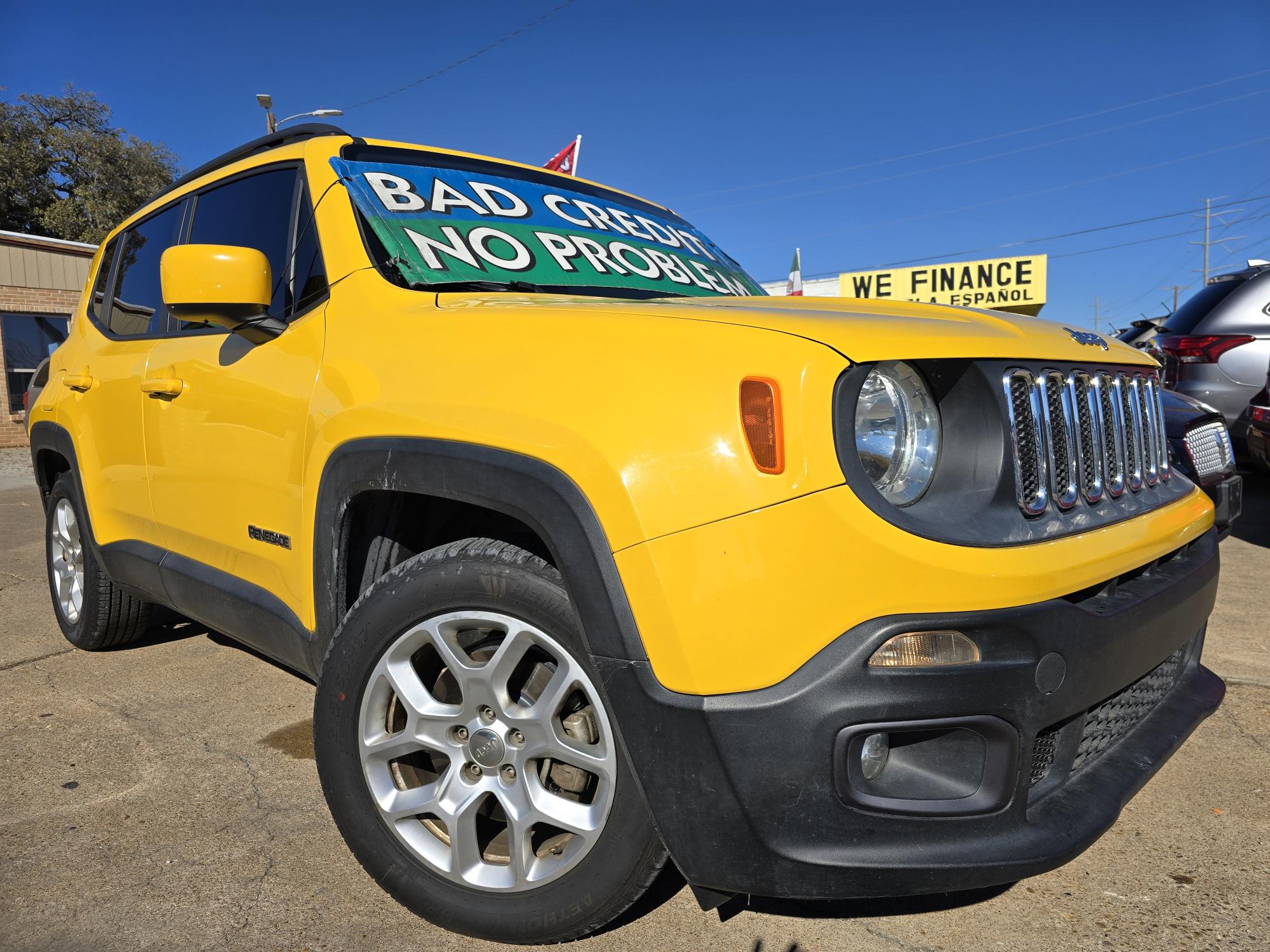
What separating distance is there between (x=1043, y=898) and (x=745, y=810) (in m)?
1.04

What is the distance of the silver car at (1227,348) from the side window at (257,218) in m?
6.94

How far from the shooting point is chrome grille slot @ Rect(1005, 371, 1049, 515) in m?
1.74

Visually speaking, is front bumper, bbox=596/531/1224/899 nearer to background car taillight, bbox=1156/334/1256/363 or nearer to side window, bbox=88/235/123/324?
side window, bbox=88/235/123/324

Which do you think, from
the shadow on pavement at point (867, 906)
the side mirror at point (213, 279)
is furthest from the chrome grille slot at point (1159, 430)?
the side mirror at point (213, 279)

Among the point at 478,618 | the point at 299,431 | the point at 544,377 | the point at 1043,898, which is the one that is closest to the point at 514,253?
the point at 299,431

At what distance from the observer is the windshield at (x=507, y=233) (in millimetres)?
2455

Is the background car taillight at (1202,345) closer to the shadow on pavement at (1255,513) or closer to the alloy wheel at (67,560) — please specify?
the shadow on pavement at (1255,513)

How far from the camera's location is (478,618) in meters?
1.89

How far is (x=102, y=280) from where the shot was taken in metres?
3.97

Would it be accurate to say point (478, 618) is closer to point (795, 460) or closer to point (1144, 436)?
point (795, 460)

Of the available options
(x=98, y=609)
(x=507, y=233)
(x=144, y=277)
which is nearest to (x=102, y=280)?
(x=144, y=277)

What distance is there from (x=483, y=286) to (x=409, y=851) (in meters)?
1.38

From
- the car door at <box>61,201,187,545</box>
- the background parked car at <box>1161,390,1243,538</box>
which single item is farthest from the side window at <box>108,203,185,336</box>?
the background parked car at <box>1161,390,1243,538</box>

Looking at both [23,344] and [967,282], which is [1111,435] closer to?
[23,344]
